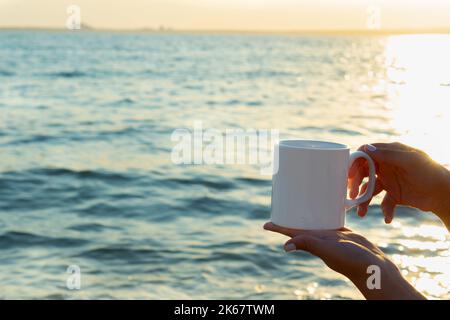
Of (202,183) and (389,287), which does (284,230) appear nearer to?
(389,287)

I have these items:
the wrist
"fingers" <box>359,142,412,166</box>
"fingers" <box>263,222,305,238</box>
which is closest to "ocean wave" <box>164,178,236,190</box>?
"fingers" <box>359,142,412,166</box>

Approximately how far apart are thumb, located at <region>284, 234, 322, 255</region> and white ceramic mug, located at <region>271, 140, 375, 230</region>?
9cm

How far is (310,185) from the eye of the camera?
5.41 feet

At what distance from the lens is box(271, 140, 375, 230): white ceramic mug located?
1646mm

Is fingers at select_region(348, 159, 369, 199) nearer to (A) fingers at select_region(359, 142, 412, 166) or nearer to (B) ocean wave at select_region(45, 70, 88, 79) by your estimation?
(A) fingers at select_region(359, 142, 412, 166)

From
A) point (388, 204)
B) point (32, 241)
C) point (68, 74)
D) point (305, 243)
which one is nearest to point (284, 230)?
point (305, 243)

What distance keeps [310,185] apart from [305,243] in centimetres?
15

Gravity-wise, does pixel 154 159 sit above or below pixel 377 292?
below

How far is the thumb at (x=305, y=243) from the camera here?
1578mm

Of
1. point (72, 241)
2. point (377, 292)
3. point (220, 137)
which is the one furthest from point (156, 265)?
point (220, 137)

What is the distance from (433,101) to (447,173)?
2158 cm

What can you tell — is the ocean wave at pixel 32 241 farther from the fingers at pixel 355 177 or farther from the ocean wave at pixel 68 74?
the ocean wave at pixel 68 74

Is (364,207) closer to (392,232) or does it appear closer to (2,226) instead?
(392,232)

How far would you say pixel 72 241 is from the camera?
7.48 m
